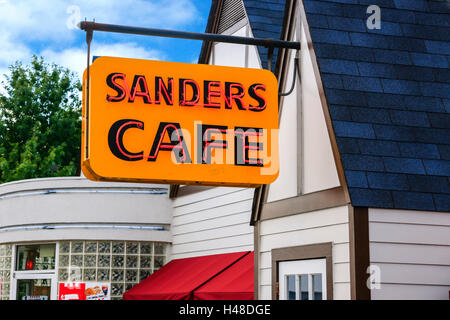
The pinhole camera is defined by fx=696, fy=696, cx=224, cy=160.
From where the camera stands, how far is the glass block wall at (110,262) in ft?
54.9

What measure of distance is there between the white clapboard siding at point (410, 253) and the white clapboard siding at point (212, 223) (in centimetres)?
622

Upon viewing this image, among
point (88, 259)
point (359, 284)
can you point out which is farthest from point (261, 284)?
point (88, 259)

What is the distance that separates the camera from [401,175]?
7562 millimetres

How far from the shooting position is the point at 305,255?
8383 mm

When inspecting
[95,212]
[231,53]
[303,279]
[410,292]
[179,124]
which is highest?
[231,53]

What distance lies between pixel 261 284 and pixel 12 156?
1071 inches

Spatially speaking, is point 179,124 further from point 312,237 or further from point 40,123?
point 40,123

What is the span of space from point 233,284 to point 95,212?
6008 mm

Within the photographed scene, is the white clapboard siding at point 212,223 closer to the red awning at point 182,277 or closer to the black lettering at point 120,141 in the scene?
the red awning at point 182,277

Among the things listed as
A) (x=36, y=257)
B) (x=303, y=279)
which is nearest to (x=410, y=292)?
(x=303, y=279)

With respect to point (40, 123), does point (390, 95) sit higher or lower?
lower

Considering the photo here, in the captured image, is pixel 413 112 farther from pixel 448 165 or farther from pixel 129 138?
pixel 129 138

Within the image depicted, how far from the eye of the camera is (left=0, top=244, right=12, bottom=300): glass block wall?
18.2 m

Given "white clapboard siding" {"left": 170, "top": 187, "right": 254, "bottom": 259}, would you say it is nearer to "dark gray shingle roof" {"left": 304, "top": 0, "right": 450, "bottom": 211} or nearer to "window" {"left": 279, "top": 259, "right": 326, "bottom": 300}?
"window" {"left": 279, "top": 259, "right": 326, "bottom": 300}
